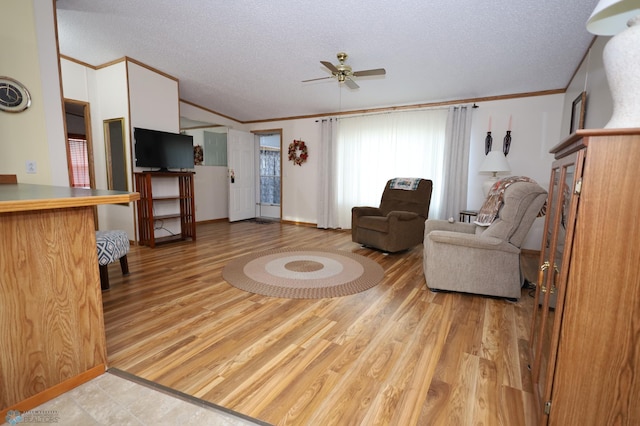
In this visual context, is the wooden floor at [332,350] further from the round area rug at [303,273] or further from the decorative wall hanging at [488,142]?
the decorative wall hanging at [488,142]

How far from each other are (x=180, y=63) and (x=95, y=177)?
207 cm

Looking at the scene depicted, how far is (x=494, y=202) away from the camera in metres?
2.65

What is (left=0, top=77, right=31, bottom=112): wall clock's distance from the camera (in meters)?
2.12

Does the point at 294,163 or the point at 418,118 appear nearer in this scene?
the point at 418,118

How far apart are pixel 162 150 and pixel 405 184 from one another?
139 inches

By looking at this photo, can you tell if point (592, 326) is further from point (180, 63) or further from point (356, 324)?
point (180, 63)

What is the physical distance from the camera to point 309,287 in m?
2.71

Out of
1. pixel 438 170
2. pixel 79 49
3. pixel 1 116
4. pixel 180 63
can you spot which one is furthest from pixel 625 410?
pixel 79 49

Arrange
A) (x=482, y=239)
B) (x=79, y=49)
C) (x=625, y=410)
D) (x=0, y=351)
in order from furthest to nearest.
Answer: (x=79, y=49)
(x=482, y=239)
(x=0, y=351)
(x=625, y=410)

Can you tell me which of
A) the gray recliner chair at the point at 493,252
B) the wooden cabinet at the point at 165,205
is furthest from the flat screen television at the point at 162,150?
the gray recliner chair at the point at 493,252

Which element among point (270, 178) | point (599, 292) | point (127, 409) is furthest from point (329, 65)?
point (270, 178)

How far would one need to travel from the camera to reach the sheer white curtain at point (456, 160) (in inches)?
170

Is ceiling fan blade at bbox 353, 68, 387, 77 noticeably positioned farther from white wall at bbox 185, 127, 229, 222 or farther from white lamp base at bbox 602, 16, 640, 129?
white wall at bbox 185, 127, 229, 222

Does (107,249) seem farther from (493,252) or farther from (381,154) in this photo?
(381,154)
